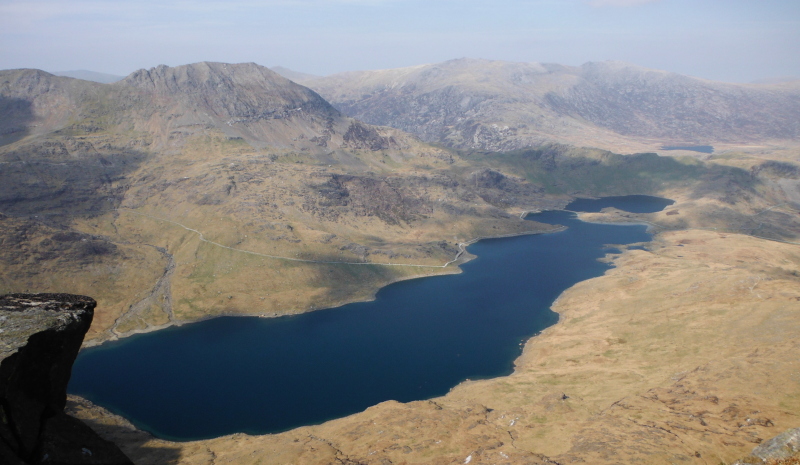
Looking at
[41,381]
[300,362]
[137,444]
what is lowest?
[300,362]

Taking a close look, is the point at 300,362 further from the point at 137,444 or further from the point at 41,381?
the point at 41,381

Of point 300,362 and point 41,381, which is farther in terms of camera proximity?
point 300,362

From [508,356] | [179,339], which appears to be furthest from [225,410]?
[508,356]

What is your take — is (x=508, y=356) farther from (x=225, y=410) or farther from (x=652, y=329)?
(x=225, y=410)

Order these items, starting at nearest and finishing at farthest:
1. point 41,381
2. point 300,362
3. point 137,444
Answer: point 41,381
point 137,444
point 300,362

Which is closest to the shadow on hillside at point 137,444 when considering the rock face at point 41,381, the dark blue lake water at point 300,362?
the dark blue lake water at point 300,362

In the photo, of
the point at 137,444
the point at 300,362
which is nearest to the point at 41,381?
the point at 137,444

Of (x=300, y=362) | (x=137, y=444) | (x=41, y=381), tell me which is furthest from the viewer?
(x=300, y=362)

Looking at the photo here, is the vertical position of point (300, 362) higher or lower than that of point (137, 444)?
lower
